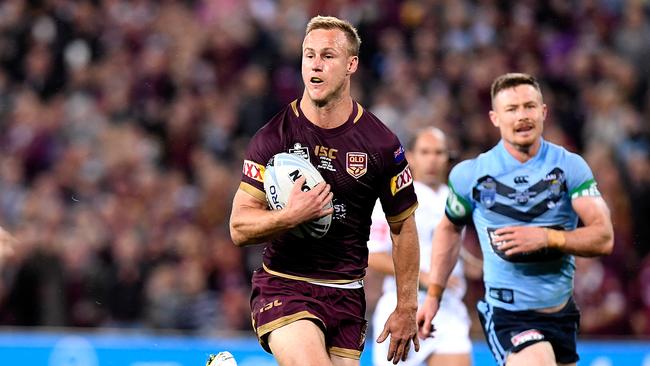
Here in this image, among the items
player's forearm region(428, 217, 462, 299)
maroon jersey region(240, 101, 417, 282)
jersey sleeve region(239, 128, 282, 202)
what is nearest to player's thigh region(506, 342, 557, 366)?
player's forearm region(428, 217, 462, 299)

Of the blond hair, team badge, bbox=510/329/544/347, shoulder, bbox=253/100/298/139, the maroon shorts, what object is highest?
the blond hair

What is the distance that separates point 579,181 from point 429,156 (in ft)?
6.88

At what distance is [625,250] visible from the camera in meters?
12.9

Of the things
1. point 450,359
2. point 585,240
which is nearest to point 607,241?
point 585,240

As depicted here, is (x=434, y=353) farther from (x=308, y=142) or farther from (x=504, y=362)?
(x=308, y=142)

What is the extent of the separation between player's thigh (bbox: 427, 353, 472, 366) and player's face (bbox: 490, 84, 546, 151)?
2.08m

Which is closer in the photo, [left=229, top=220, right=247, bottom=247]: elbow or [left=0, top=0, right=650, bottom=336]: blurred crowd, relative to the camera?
[left=229, top=220, right=247, bottom=247]: elbow

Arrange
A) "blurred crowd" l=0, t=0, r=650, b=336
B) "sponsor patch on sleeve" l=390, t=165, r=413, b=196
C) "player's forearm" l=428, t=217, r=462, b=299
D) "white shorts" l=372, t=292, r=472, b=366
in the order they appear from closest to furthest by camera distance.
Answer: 1. "sponsor patch on sleeve" l=390, t=165, r=413, b=196
2. "player's forearm" l=428, t=217, r=462, b=299
3. "white shorts" l=372, t=292, r=472, b=366
4. "blurred crowd" l=0, t=0, r=650, b=336

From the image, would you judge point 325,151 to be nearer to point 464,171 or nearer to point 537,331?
point 464,171

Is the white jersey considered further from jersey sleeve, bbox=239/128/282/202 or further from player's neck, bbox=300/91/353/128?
jersey sleeve, bbox=239/128/282/202

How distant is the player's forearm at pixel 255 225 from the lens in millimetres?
6020

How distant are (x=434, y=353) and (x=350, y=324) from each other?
254cm

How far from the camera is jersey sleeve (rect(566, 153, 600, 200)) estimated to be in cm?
716

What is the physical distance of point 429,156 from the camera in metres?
9.16
